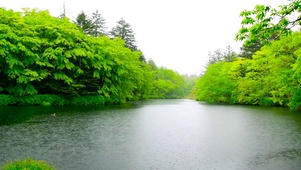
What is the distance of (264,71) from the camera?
144 ft

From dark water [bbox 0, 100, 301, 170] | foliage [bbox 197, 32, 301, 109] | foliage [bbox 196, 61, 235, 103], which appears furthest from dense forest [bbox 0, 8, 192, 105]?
foliage [bbox 196, 61, 235, 103]

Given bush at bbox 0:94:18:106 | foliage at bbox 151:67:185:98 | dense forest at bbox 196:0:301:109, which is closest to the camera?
dense forest at bbox 196:0:301:109

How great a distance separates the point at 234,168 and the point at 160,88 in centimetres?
8358

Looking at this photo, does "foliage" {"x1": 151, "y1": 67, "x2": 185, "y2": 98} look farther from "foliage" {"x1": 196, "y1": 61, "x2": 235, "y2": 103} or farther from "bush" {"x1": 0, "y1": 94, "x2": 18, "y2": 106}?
"bush" {"x1": 0, "y1": 94, "x2": 18, "y2": 106}

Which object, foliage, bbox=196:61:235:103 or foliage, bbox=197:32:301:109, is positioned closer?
foliage, bbox=197:32:301:109

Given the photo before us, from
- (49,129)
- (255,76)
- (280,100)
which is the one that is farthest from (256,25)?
(255,76)

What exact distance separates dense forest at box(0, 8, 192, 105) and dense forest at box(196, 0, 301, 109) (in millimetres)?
19615

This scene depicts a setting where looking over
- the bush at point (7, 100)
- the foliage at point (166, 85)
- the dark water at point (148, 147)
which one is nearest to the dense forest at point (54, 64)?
the bush at point (7, 100)

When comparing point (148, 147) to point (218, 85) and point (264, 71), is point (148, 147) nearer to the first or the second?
point (264, 71)

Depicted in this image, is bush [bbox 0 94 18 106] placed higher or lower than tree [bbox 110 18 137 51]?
lower

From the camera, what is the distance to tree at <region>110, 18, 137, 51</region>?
210ft

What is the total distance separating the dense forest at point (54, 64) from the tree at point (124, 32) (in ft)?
66.7

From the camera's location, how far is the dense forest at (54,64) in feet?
100

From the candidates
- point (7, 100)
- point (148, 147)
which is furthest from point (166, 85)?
point (148, 147)
